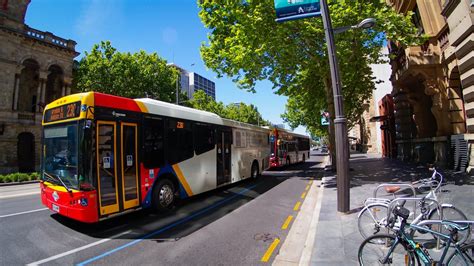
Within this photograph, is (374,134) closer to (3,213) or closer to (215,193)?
(215,193)

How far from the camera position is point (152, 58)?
32.3 metres

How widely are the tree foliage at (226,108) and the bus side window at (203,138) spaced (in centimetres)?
3042

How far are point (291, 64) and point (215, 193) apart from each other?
8245 millimetres

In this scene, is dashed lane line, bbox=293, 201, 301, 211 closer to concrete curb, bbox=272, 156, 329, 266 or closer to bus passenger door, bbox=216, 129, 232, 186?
concrete curb, bbox=272, 156, 329, 266

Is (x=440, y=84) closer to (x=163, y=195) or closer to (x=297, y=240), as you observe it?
(x=297, y=240)

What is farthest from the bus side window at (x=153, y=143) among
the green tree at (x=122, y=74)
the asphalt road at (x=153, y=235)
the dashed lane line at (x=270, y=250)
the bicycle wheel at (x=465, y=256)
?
the green tree at (x=122, y=74)

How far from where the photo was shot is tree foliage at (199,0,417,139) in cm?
1309

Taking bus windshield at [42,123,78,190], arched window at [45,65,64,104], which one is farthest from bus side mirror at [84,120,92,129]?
arched window at [45,65,64,104]

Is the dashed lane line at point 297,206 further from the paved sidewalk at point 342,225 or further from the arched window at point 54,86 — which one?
the arched window at point 54,86

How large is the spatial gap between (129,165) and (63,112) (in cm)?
209

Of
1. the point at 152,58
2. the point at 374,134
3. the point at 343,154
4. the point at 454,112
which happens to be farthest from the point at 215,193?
the point at 374,134

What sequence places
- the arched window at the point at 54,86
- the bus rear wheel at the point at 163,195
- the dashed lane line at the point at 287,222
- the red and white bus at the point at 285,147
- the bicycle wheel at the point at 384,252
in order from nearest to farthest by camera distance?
the bicycle wheel at the point at 384,252
the dashed lane line at the point at 287,222
the bus rear wheel at the point at 163,195
the red and white bus at the point at 285,147
the arched window at the point at 54,86

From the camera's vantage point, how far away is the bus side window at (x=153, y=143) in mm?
8047

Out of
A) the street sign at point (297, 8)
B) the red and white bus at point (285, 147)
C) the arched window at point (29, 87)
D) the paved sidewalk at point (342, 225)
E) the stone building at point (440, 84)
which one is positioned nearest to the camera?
the paved sidewalk at point (342, 225)
